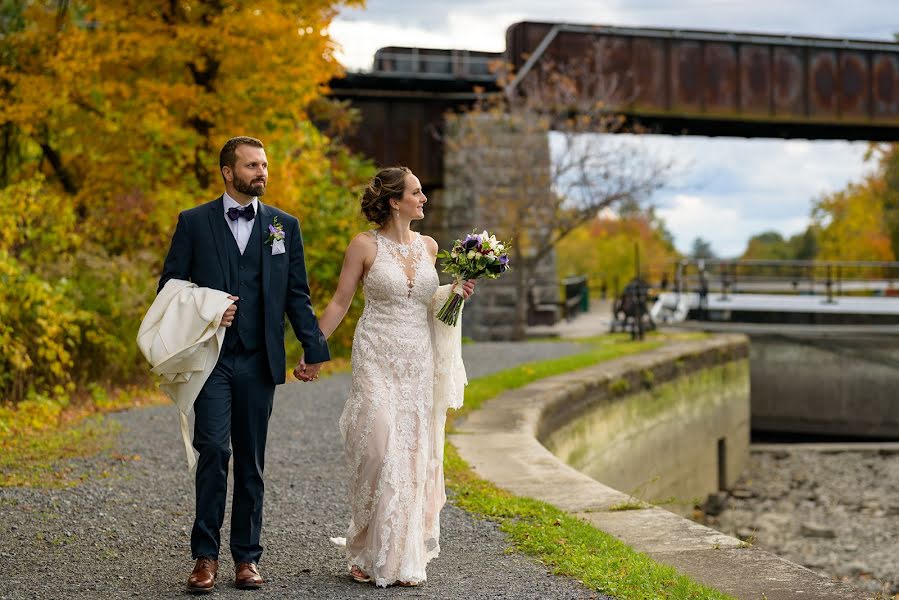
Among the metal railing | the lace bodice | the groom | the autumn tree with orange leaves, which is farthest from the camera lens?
the metal railing

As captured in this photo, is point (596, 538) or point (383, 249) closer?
point (383, 249)

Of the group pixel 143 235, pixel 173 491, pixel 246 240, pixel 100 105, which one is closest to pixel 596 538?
pixel 246 240

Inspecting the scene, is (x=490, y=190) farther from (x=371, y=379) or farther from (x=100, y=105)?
(x=371, y=379)

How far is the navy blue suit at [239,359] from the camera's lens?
17.1ft

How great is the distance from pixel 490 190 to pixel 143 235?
35.9 ft

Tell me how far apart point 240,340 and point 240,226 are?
54 cm

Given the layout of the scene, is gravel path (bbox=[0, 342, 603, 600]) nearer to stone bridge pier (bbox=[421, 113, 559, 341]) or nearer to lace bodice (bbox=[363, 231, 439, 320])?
Result: lace bodice (bbox=[363, 231, 439, 320])

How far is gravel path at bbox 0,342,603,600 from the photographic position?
208 inches

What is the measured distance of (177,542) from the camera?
6219 millimetres

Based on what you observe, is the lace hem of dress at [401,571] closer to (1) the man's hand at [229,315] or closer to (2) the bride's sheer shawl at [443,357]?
(2) the bride's sheer shawl at [443,357]

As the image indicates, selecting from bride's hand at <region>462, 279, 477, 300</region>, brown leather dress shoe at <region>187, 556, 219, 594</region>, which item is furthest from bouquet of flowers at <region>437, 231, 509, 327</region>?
brown leather dress shoe at <region>187, 556, 219, 594</region>

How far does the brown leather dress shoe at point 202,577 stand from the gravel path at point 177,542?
0.20ft

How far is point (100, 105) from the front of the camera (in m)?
15.7

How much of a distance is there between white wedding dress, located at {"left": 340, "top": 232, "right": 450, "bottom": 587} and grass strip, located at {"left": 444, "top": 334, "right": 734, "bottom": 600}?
69 cm
